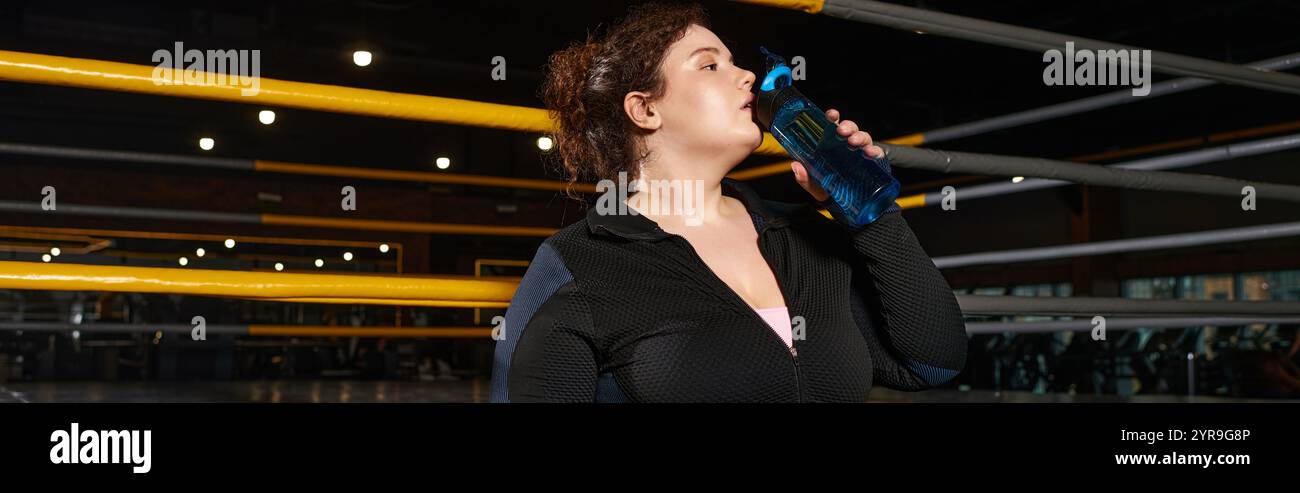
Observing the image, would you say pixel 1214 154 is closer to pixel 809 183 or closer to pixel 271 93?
pixel 809 183

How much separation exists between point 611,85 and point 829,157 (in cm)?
33

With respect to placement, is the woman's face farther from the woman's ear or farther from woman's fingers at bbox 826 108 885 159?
woman's fingers at bbox 826 108 885 159

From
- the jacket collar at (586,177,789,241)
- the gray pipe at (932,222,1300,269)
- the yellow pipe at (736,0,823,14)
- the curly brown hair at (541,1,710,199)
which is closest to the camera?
the jacket collar at (586,177,789,241)

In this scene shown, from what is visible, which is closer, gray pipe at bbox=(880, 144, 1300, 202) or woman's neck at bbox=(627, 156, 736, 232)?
Result: woman's neck at bbox=(627, 156, 736, 232)

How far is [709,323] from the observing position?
1048mm

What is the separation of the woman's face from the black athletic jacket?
0.40ft

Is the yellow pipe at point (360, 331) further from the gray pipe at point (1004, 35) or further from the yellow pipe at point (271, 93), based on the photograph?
the gray pipe at point (1004, 35)

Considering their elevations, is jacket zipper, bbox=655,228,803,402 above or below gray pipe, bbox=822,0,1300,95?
below

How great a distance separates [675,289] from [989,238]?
38.9 ft

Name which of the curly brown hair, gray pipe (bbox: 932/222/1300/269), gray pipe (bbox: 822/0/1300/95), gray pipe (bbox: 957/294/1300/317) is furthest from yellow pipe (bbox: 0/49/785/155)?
gray pipe (bbox: 932/222/1300/269)

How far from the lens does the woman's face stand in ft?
3.80

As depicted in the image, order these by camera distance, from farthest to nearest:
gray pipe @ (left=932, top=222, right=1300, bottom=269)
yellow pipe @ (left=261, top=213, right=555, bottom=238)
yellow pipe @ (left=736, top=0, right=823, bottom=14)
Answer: yellow pipe @ (left=261, top=213, right=555, bottom=238)
gray pipe @ (left=932, top=222, right=1300, bottom=269)
yellow pipe @ (left=736, top=0, right=823, bottom=14)

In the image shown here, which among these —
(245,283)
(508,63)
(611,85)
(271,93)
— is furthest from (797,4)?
(508,63)
